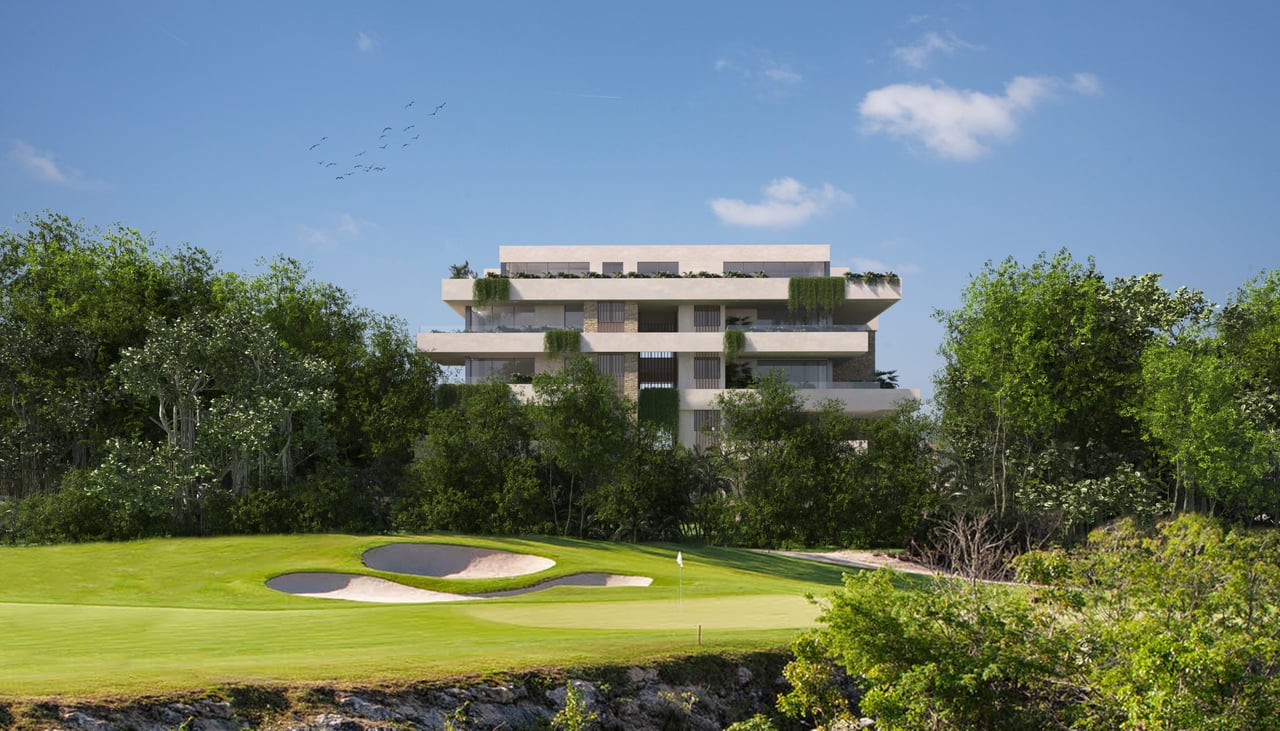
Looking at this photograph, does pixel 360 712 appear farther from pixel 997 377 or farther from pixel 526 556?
pixel 997 377

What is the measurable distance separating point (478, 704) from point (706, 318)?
44166 millimetres

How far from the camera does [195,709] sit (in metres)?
11.3

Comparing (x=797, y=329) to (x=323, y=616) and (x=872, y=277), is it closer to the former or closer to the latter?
(x=872, y=277)

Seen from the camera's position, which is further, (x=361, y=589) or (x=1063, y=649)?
(x=361, y=589)

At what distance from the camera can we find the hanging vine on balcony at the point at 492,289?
54.9 meters

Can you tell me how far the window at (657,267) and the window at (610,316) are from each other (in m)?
3.84

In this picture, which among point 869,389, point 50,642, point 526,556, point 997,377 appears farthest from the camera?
point 869,389

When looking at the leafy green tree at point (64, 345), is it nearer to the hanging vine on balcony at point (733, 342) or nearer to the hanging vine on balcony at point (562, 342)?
the hanging vine on balcony at point (562, 342)

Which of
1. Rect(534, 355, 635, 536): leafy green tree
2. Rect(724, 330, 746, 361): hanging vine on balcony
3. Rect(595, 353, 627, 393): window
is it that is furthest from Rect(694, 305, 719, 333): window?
Rect(534, 355, 635, 536): leafy green tree

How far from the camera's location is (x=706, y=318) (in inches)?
2210

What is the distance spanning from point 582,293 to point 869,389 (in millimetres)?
15683

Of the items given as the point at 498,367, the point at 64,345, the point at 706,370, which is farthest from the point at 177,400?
the point at 706,370

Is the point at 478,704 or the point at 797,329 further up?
the point at 797,329

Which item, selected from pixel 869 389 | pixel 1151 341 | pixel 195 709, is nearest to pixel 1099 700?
pixel 195 709
